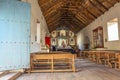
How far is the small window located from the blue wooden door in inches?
211

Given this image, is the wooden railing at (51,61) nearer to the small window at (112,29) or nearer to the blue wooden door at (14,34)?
the blue wooden door at (14,34)

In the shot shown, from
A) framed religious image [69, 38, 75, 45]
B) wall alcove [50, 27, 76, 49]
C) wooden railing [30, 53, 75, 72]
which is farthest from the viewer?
framed religious image [69, 38, 75, 45]

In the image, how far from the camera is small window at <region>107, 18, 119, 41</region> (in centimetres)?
879

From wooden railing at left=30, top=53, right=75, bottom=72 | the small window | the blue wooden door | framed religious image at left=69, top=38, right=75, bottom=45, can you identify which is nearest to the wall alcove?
framed religious image at left=69, top=38, right=75, bottom=45

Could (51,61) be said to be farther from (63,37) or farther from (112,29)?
(63,37)

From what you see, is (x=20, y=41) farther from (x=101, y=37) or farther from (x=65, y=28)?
(x=65, y=28)

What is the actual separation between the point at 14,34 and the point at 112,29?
242 inches

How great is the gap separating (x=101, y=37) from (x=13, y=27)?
23.3 feet

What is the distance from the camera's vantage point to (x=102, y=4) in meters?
9.05

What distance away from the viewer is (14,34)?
491 centimetres

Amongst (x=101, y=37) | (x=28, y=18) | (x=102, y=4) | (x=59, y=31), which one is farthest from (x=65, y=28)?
(x=28, y=18)

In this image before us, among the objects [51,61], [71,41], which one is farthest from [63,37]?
[51,61]

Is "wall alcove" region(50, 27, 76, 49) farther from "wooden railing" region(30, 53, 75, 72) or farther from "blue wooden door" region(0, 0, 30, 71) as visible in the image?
"blue wooden door" region(0, 0, 30, 71)

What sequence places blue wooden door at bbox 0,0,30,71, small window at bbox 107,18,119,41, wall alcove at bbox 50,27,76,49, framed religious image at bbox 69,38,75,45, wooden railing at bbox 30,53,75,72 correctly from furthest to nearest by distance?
framed religious image at bbox 69,38,75,45 → wall alcove at bbox 50,27,76,49 → small window at bbox 107,18,119,41 → wooden railing at bbox 30,53,75,72 → blue wooden door at bbox 0,0,30,71
